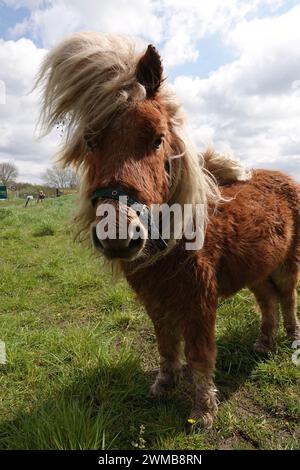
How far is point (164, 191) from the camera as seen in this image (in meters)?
2.21

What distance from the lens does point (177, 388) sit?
9.94 ft

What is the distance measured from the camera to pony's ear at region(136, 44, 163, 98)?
2018 millimetres

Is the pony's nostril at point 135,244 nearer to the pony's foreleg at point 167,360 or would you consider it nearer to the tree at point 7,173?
the pony's foreleg at point 167,360

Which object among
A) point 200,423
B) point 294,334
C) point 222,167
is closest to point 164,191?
point 222,167

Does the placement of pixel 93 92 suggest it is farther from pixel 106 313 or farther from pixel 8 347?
pixel 106 313

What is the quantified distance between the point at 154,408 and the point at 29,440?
37.6 inches

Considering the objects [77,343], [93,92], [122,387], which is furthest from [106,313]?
[93,92]

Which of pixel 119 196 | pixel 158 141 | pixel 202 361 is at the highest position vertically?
pixel 158 141

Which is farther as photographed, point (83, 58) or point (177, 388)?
point (177, 388)

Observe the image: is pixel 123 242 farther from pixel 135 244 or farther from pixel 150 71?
pixel 150 71

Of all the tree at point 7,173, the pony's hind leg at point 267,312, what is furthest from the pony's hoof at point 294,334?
the tree at point 7,173

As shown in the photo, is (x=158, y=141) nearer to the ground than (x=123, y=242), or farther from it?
farther from it

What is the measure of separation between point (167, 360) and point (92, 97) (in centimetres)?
213

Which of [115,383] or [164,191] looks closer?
[164,191]
